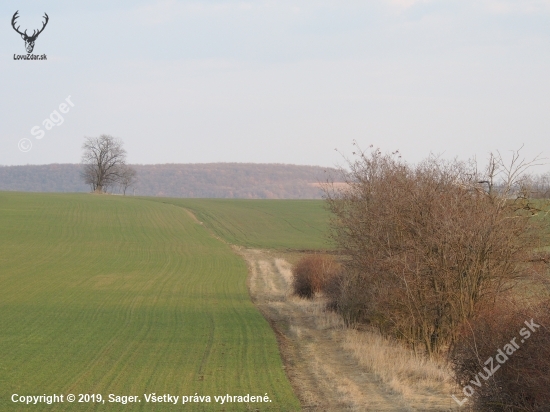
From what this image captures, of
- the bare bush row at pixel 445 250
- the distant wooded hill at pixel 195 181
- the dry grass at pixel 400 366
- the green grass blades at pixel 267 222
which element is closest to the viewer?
the dry grass at pixel 400 366

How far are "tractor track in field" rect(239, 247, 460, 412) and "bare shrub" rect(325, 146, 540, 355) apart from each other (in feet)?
6.90

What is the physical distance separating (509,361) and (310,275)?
19116mm

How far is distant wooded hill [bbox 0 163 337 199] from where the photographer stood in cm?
17512

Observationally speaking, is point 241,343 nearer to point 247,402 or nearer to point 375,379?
point 375,379

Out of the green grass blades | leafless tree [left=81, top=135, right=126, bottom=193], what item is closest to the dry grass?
the green grass blades

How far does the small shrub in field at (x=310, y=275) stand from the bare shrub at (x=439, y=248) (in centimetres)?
834

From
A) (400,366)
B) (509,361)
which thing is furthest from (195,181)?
(509,361)

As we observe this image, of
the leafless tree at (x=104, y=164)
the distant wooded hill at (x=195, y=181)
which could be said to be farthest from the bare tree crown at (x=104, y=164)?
the distant wooded hill at (x=195, y=181)

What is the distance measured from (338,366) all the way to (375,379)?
5.59 ft

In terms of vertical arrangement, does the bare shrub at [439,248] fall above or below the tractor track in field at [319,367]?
above

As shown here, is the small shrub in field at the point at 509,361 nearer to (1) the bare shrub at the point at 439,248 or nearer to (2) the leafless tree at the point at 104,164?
(1) the bare shrub at the point at 439,248

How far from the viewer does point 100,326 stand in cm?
1947

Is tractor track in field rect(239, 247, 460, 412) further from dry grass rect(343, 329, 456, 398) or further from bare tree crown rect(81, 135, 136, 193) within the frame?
bare tree crown rect(81, 135, 136, 193)

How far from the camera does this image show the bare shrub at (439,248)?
14.5 m
